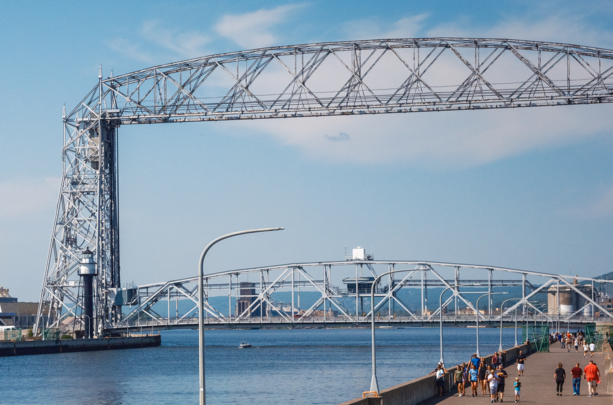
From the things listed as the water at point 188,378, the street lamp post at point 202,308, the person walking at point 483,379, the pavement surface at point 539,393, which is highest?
the street lamp post at point 202,308

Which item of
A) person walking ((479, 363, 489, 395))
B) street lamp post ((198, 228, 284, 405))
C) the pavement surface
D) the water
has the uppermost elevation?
street lamp post ((198, 228, 284, 405))

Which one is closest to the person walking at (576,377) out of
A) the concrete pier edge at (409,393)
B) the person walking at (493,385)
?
the person walking at (493,385)

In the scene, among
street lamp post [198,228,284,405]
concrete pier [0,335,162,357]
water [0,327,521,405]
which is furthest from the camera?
concrete pier [0,335,162,357]

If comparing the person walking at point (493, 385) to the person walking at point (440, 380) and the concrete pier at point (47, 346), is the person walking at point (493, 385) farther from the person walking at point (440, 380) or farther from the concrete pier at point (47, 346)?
the concrete pier at point (47, 346)

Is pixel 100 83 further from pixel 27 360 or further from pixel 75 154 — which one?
pixel 27 360

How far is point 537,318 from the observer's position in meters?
124

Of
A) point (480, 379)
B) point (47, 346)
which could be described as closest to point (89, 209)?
point (47, 346)

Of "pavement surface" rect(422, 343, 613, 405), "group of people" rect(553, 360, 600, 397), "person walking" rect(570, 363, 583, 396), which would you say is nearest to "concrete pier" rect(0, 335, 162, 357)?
"pavement surface" rect(422, 343, 613, 405)

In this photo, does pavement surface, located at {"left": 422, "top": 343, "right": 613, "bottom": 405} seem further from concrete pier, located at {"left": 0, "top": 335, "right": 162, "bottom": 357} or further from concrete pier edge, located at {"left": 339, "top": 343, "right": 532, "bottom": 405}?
concrete pier, located at {"left": 0, "top": 335, "right": 162, "bottom": 357}

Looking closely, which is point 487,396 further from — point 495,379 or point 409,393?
point 409,393

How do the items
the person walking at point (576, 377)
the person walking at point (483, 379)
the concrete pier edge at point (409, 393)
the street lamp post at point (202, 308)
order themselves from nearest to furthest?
the street lamp post at point (202, 308)
the concrete pier edge at point (409, 393)
the person walking at point (576, 377)
the person walking at point (483, 379)

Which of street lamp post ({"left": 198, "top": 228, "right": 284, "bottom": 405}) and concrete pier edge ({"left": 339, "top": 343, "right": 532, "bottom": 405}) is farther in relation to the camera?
concrete pier edge ({"left": 339, "top": 343, "right": 532, "bottom": 405})

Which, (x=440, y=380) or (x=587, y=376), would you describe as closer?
(x=587, y=376)

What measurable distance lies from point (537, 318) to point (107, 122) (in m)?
65.0
